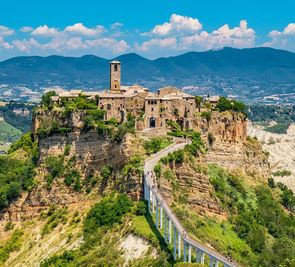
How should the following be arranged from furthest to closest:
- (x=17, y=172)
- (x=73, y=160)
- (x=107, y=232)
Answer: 1. (x=17, y=172)
2. (x=73, y=160)
3. (x=107, y=232)

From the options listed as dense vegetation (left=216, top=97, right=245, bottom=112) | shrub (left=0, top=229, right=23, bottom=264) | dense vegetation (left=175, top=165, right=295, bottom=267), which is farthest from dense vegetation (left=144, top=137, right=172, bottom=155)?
shrub (left=0, top=229, right=23, bottom=264)

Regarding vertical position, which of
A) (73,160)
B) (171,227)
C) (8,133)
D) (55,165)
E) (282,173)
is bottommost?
(8,133)

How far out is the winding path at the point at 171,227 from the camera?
37250 millimetres

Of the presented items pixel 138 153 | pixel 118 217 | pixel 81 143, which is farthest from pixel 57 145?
pixel 118 217

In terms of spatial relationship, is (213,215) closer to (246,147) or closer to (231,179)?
(231,179)

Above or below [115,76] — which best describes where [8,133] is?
below

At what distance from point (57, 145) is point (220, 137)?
1694cm

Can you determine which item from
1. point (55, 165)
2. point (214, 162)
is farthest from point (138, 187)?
point (214, 162)

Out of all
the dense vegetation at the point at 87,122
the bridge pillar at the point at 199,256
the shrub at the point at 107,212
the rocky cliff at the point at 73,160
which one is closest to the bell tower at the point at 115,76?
the dense vegetation at the point at 87,122

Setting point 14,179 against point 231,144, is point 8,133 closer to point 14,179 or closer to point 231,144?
point 14,179

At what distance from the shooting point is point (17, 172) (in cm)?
6081

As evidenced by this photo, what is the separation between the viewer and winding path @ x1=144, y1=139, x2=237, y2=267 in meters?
37.2

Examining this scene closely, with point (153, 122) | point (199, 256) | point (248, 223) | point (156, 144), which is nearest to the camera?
point (199, 256)

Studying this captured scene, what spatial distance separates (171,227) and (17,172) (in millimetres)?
23995
